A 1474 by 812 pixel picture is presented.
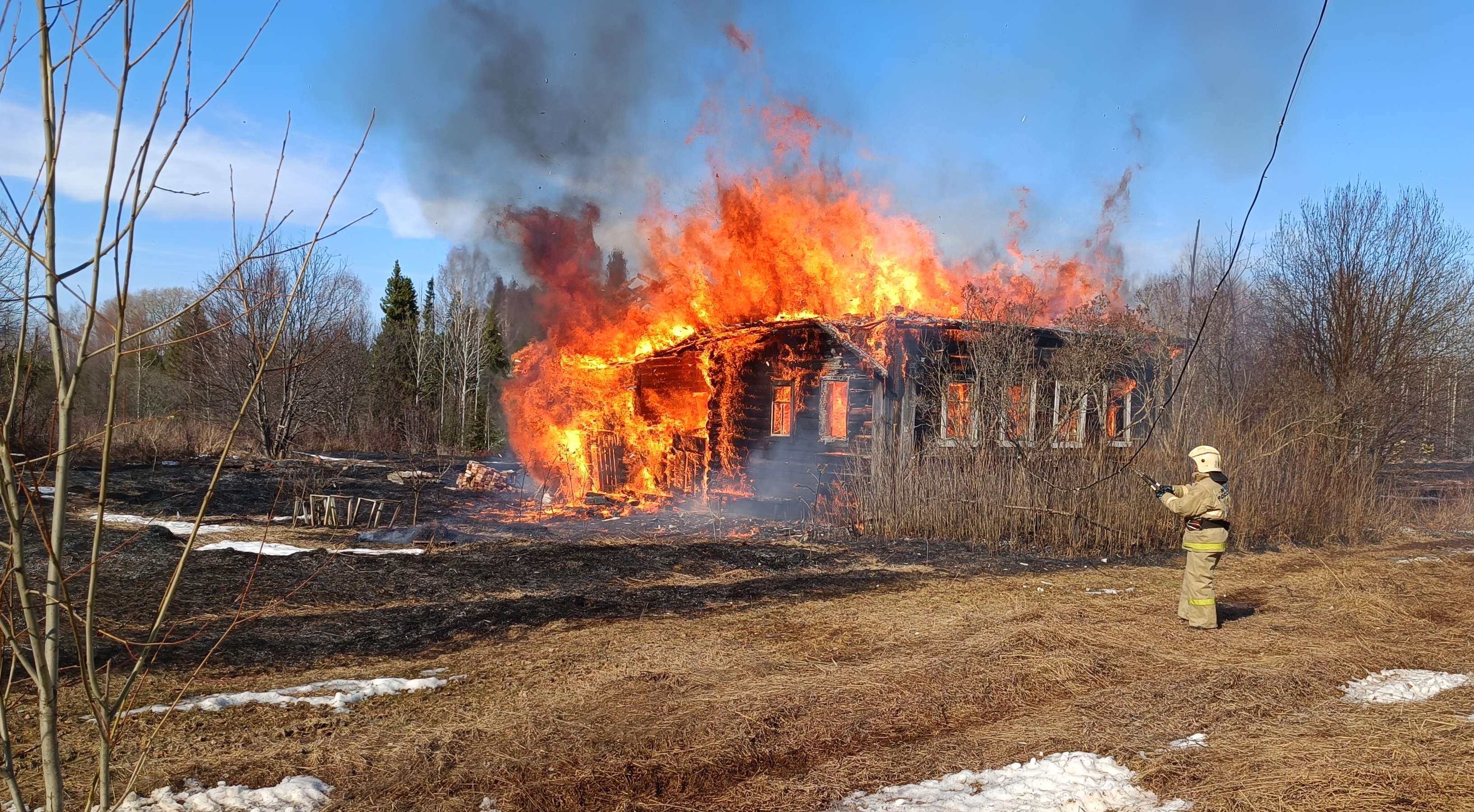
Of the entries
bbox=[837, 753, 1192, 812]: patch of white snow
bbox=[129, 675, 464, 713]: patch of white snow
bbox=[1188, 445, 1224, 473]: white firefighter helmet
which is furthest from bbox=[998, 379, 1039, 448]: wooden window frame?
bbox=[129, 675, 464, 713]: patch of white snow

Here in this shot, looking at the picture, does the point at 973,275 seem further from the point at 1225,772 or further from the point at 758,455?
the point at 1225,772

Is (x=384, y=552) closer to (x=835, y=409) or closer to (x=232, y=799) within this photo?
(x=232, y=799)

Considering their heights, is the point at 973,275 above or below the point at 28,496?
above

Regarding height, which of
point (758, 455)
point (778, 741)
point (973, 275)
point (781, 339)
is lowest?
point (778, 741)

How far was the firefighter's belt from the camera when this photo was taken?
7.16 metres

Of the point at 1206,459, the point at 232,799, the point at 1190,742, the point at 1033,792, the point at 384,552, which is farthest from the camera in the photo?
the point at 384,552

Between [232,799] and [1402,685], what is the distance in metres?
6.80

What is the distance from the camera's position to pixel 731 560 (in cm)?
1072

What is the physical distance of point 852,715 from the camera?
514 cm

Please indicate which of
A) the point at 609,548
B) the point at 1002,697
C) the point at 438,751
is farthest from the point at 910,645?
the point at 609,548

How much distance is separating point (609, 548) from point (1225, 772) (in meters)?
8.17

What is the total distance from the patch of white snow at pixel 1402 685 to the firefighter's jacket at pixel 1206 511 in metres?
1.42

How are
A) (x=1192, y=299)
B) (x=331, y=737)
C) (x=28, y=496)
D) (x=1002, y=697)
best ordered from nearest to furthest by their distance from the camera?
(x=28, y=496) < (x=331, y=737) < (x=1002, y=697) < (x=1192, y=299)

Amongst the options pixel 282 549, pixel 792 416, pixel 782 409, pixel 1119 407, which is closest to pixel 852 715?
pixel 282 549
